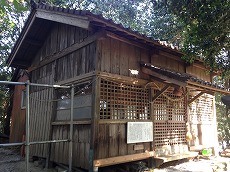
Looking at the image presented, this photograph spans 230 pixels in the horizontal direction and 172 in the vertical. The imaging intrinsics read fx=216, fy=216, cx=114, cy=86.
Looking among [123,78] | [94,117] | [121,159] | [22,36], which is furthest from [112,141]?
[22,36]

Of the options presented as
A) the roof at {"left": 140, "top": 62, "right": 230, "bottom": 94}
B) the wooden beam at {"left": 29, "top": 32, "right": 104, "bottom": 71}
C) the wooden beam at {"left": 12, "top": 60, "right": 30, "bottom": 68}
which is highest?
the wooden beam at {"left": 12, "top": 60, "right": 30, "bottom": 68}

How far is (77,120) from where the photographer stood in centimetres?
679

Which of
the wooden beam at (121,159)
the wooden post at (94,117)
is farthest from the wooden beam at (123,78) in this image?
the wooden beam at (121,159)

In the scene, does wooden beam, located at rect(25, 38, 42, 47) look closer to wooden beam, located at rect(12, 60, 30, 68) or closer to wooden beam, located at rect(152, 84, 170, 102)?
wooden beam, located at rect(12, 60, 30, 68)

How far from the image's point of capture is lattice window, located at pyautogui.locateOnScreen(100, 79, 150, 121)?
644 centimetres

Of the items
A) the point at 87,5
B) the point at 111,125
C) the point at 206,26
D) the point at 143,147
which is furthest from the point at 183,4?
the point at 87,5

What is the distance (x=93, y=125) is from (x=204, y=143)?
20.5 feet

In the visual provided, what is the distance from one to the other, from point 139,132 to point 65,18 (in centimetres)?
431

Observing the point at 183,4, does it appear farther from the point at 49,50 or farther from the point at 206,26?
the point at 49,50

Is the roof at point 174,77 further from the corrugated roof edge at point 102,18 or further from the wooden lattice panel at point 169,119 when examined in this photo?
the wooden lattice panel at point 169,119

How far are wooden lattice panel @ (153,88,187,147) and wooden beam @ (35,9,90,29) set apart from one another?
12.1 ft

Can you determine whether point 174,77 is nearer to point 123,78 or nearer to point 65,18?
point 123,78

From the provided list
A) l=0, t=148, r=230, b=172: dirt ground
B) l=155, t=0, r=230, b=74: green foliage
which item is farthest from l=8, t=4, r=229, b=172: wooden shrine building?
l=155, t=0, r=230, b=74: green foliage

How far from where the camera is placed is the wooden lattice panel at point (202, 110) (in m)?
9.54
